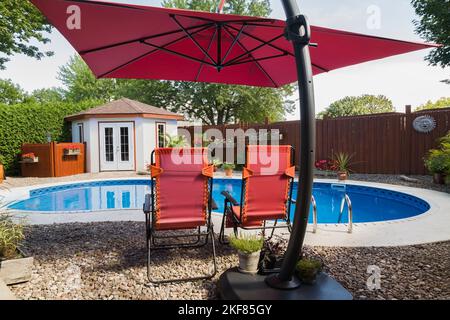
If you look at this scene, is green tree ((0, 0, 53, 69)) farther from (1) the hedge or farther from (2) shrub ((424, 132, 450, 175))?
(2) shrub ((424, 132, 450, 175))

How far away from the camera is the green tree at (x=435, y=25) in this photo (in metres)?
12.7

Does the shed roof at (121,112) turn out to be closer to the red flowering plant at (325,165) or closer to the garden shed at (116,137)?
the garden shed at (116,137)

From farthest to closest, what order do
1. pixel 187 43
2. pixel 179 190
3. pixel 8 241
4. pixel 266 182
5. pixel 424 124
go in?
pixel 424 124 < pixel 187 43 < pixel 266 182 < pixel 179 190 < pixel 8 241

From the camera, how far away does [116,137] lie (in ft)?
45.4

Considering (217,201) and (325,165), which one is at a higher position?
(325,165)

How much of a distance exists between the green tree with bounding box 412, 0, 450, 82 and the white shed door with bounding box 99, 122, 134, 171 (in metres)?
13.6

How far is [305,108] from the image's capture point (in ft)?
7.02

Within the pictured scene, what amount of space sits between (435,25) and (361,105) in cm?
1916

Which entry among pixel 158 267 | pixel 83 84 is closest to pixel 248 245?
pixel 158 267

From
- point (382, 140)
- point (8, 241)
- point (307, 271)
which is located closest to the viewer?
point (307, 271)

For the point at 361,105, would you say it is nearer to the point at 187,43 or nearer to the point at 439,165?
the point at 439,165

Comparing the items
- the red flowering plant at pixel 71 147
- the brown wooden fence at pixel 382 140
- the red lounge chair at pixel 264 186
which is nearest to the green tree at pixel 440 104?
the brown wooden fence at pixel 382 140

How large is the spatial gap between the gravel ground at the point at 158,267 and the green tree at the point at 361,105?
23.3 metres
